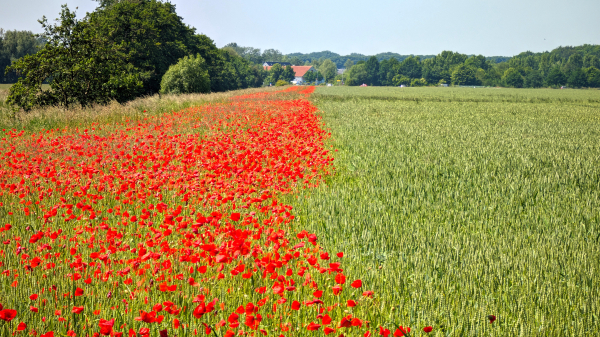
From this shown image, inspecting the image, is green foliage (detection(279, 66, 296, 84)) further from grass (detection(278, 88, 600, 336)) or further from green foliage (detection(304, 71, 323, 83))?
grass (detection(278, 88, 600, 336))

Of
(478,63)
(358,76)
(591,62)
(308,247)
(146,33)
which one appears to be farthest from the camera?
(478,63)

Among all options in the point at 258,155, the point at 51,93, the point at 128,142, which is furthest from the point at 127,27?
the point at 258,155

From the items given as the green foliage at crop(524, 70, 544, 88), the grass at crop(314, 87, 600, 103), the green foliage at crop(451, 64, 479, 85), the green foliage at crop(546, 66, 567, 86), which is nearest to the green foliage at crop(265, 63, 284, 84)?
the green foliage at crop(451, 64, 479, 85)

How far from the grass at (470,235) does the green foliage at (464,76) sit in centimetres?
13282

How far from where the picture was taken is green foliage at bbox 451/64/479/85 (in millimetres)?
127562

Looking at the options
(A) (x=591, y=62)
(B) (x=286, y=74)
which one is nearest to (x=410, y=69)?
(B) (x=286, y=74)

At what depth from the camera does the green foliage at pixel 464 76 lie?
128m

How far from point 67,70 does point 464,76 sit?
133 m

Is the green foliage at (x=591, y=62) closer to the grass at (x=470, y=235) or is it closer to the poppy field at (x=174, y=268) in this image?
the grass at (x=470, y=235)

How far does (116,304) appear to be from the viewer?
2.42 meters

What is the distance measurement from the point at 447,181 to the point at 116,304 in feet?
17.0

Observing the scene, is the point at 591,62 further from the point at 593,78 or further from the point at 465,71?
the point at 465,71

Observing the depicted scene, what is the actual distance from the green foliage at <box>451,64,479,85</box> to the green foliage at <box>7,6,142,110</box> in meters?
130

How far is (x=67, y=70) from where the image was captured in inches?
624
